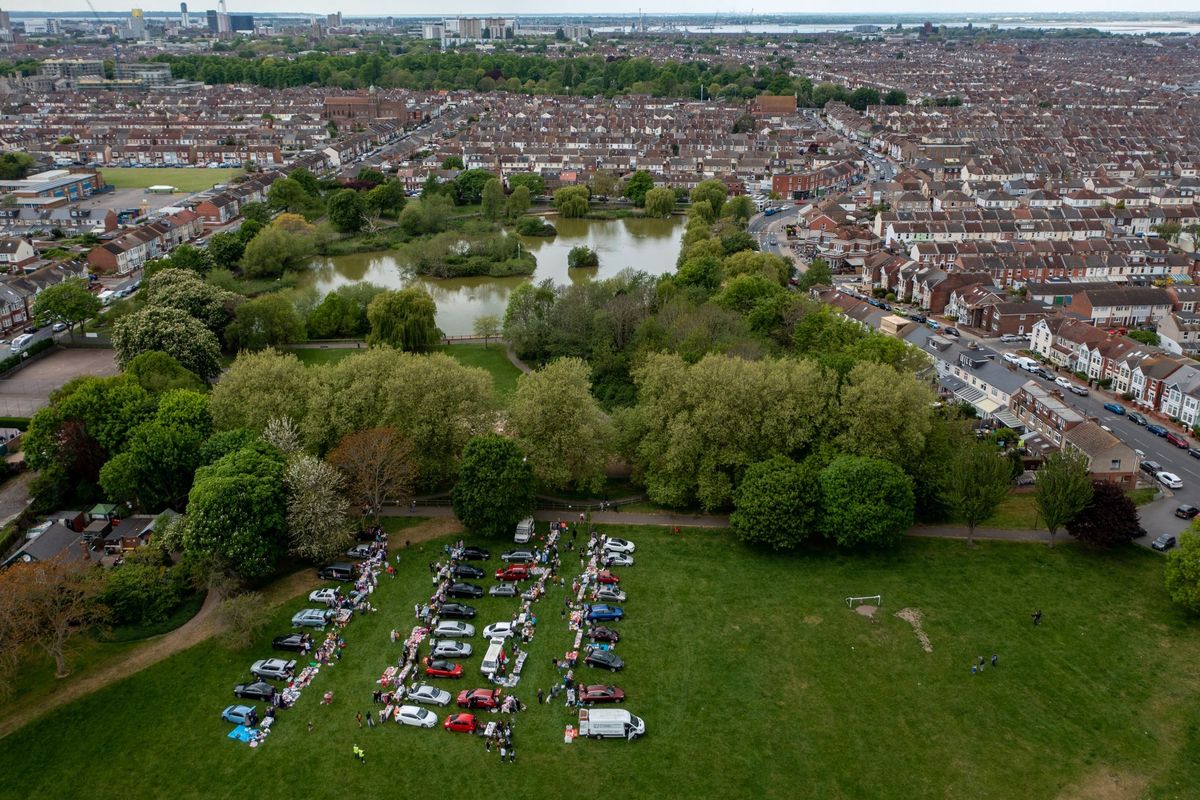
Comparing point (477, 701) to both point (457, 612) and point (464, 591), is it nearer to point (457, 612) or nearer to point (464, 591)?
point (457, 612)

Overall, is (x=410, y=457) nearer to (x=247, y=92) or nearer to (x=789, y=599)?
(x=789, y=599)

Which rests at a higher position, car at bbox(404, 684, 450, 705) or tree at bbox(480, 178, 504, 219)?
tree at bbox(480, 178, 504, 219)

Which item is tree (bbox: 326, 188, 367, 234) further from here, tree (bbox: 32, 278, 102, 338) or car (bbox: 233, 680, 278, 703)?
car (bbox: 233, 680, 278, 703)

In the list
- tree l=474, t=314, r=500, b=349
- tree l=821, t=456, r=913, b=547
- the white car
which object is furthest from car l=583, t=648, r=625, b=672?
tree l=474, t=314, r=500, b=349

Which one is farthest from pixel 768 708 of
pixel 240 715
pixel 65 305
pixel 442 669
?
pixel 65 305

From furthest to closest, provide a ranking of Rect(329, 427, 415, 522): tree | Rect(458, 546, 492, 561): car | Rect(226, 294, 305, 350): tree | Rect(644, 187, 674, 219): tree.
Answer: Rect(644, 187, 674, 219): tree < Rect(226, 294, 305, 350): tree < Rect(329, 427, 415, 522): tree < Rect(458, 546, 492, 561): car

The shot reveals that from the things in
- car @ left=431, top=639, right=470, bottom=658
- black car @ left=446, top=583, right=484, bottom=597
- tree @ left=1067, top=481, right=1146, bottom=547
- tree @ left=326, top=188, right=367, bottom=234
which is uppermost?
tree @ left=326, top=188, right=367, bottom=234
